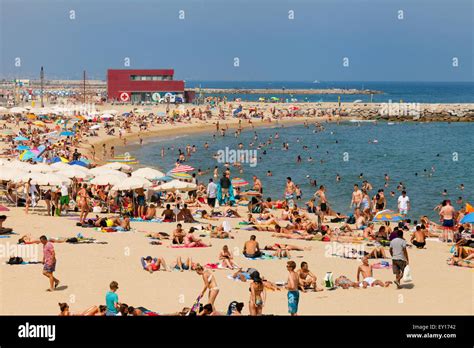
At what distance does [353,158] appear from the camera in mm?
48188

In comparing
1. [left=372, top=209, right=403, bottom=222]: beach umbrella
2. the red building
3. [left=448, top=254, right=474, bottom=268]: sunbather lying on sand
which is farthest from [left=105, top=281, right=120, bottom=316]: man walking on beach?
the red building

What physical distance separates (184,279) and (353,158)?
1386 inches

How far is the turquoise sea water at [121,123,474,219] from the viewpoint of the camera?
34.0m

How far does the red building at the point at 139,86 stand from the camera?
8169 centimetres

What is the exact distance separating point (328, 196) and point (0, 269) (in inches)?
777

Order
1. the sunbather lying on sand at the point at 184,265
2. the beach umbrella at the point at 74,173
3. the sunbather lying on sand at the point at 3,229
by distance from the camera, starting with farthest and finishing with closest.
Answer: the beach umbrella at the point at 74,173
the sunbather lying on sand at the point at 3,229
the sunbather lying on sand at the point at 184,265

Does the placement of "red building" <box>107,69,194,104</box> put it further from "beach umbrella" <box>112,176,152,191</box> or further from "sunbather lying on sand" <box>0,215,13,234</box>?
"sunbather lying on sand" <box>0,215,13,234</box>

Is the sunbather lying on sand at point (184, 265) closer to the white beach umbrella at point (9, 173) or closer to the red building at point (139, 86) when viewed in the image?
the white beach umbrella at point (9, 173)

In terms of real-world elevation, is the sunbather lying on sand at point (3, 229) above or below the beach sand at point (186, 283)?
above

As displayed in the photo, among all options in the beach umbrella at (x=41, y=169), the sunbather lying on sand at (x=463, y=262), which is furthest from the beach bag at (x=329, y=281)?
the beach umbrella at (x=41, y=169)

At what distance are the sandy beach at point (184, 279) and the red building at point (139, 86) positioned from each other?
63.2 metres

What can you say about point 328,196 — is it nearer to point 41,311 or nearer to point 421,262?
point 421,262

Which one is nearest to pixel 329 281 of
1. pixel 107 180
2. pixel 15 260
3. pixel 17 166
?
pixel 15 260

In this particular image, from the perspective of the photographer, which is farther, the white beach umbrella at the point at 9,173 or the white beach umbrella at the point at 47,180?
the white beach umbrella at the point at 9,173
